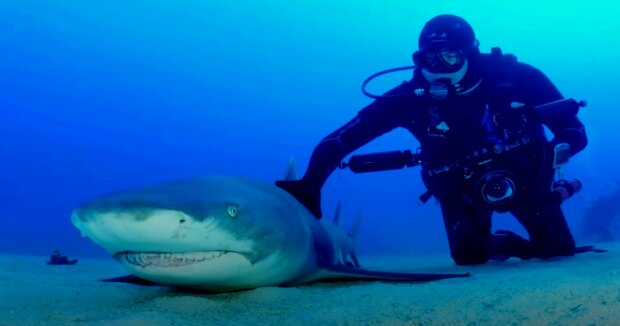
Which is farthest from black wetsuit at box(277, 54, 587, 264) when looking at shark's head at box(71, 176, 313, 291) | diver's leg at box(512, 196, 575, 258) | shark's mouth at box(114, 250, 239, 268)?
shark's mouth at box(114, 250, 239, 268)

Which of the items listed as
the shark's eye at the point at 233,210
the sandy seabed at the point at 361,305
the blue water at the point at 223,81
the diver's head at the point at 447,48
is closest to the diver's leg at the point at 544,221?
the diver's head at the point at 447,48

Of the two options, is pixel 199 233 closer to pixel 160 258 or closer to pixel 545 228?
pixel 160 258

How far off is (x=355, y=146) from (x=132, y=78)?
117 metres

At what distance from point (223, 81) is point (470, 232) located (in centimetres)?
11284

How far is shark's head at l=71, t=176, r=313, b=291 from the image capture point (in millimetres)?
2342

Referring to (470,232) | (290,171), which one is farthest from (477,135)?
(290,171)

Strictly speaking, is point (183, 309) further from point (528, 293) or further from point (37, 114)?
point (37, 114)

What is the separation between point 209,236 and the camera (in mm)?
2584

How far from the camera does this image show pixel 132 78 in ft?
373

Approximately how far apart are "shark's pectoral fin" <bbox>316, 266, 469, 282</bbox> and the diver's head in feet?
9.32

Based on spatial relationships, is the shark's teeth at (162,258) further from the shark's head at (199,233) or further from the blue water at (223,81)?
the blue water at (223,81)

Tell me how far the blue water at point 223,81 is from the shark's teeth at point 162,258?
208ft

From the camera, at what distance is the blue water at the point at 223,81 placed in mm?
81438

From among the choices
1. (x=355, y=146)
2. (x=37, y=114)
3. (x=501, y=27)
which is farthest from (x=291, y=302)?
(x=37, y=114)
